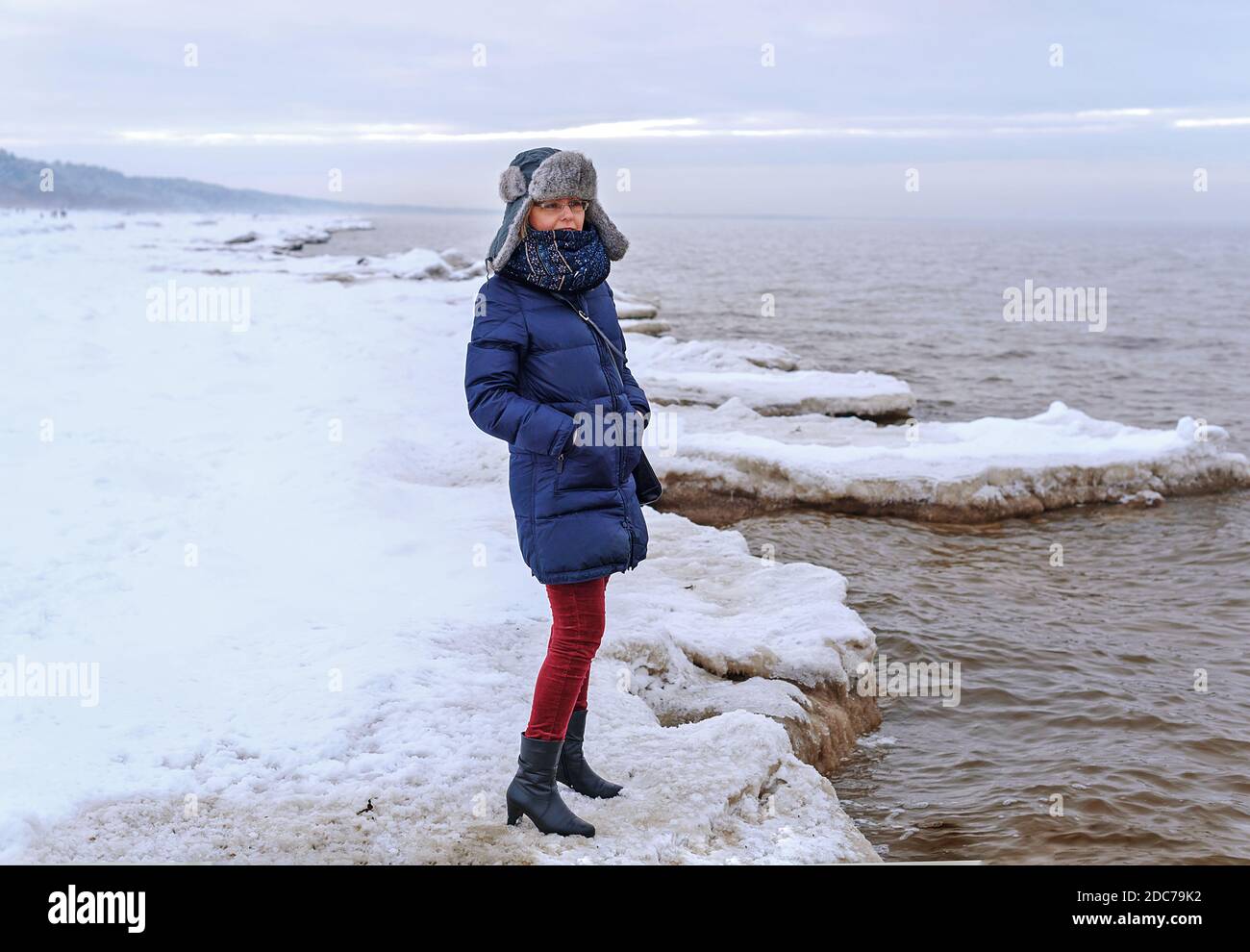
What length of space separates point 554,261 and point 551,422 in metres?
0.60

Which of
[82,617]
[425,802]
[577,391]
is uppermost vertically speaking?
[577,391]

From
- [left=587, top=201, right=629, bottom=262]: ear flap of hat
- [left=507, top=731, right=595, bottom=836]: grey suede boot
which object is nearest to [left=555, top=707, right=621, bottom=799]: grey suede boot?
[left=507, top=731, right=595, bottom=836]: grey suede boot

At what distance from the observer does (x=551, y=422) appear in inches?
143

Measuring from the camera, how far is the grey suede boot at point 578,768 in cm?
428

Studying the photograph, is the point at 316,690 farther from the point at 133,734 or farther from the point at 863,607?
the point at 863,607

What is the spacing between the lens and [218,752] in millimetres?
4438

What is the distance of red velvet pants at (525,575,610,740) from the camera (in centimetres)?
385

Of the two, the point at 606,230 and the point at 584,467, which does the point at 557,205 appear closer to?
the point at 606,230

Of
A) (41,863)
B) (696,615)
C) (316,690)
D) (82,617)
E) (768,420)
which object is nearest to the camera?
(41,863)

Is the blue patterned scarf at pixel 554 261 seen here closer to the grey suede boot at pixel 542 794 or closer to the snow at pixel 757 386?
the grey suede boot at pixel 542 794

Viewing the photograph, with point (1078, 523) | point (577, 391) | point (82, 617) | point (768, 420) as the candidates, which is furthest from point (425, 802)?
point (768, 420)

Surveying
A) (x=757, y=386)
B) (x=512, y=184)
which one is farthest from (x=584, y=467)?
(x=757, y=386)

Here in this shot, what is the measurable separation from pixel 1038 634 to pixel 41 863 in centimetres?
724

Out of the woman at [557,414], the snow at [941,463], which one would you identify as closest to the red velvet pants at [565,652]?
the woman at [557,414]
